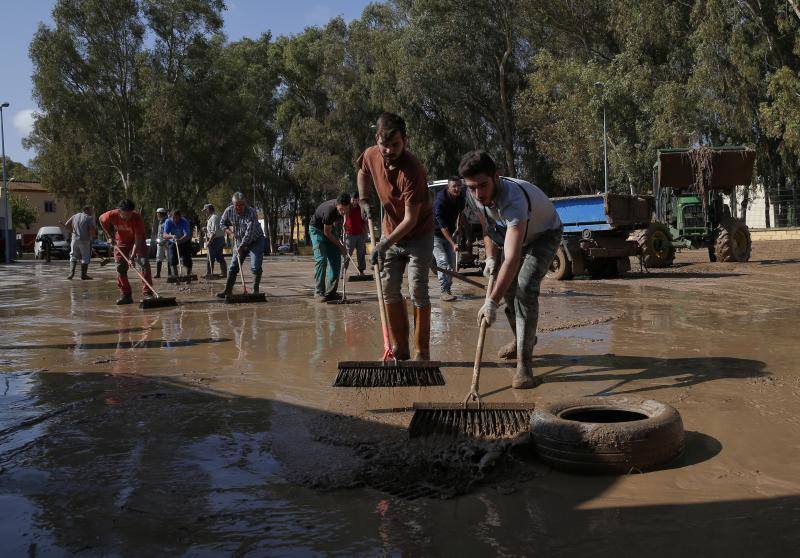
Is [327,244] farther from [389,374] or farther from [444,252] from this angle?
[389,374]

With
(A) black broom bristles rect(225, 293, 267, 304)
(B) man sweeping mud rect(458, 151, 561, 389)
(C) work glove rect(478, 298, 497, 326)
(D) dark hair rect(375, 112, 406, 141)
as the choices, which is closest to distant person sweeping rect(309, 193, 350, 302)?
(A) black broom bristles rect(225, 293, 267, 304)

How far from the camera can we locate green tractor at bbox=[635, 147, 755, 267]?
1756 cm

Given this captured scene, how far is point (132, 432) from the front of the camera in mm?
3889

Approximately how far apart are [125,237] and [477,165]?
8.35 meters

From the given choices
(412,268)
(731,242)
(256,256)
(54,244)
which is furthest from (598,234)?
(54,244)

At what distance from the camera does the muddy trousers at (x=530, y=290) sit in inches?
190

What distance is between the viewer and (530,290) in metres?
4.88

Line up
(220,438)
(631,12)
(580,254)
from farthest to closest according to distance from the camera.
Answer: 1. (631,12)
2. (580,254)
3. (220,438)

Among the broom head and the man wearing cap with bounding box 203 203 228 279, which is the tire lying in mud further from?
the man wearing cap with bounding box 203 203 228 279

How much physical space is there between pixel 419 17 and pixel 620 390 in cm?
3044

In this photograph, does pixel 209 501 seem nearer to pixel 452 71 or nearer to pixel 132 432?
pixel 132 432

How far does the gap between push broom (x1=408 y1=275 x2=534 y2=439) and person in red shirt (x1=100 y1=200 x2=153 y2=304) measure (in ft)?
27.5

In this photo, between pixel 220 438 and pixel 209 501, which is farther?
pixel 220 438

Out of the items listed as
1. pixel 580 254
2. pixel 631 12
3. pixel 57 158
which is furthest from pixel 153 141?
pixel 580 254
